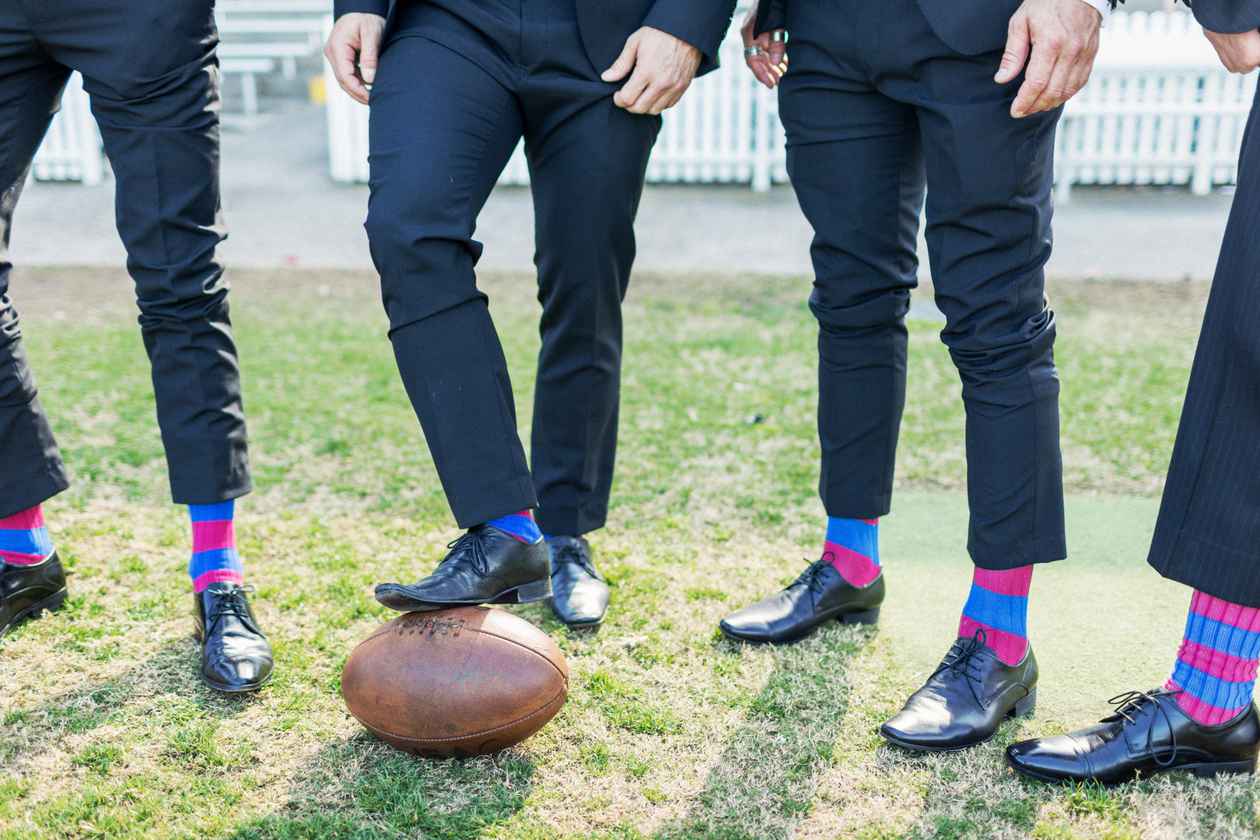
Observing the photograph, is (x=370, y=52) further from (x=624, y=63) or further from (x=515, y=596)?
(x=515, y=596)

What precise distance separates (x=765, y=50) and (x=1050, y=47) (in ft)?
2.74

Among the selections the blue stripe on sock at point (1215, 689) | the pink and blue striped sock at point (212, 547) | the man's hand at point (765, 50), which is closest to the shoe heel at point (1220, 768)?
the blue stripe on sock at point (1215, 689)

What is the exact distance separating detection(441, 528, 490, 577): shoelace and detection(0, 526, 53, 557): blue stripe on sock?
1.34 metres

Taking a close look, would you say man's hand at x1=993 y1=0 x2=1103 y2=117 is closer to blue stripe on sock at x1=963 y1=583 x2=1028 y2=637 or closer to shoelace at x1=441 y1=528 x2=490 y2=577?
blue stripe on sock at x1=963 y1=583 x2=1028 y2=637

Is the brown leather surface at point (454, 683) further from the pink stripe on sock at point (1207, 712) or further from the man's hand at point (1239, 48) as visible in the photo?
the man's hand at point (1239, 48)

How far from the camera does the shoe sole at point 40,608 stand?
318 centimetres

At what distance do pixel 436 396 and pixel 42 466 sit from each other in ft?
4.37

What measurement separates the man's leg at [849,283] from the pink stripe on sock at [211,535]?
1.31 meters

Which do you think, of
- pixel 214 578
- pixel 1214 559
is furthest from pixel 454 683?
pixel 1214 559

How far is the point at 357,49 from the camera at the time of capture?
110 inches

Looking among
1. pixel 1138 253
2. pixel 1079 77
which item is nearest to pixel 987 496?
pixel 1079 77

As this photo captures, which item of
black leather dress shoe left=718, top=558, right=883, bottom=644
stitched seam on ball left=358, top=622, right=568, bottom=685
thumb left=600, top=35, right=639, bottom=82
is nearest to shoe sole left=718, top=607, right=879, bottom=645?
black leather dress shoe left=718, top=558, right=883, bottom=644

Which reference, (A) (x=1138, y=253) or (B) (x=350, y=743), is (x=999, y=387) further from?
(A) (x=1138, y=253)

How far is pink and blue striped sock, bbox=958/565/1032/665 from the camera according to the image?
2.70 meters
